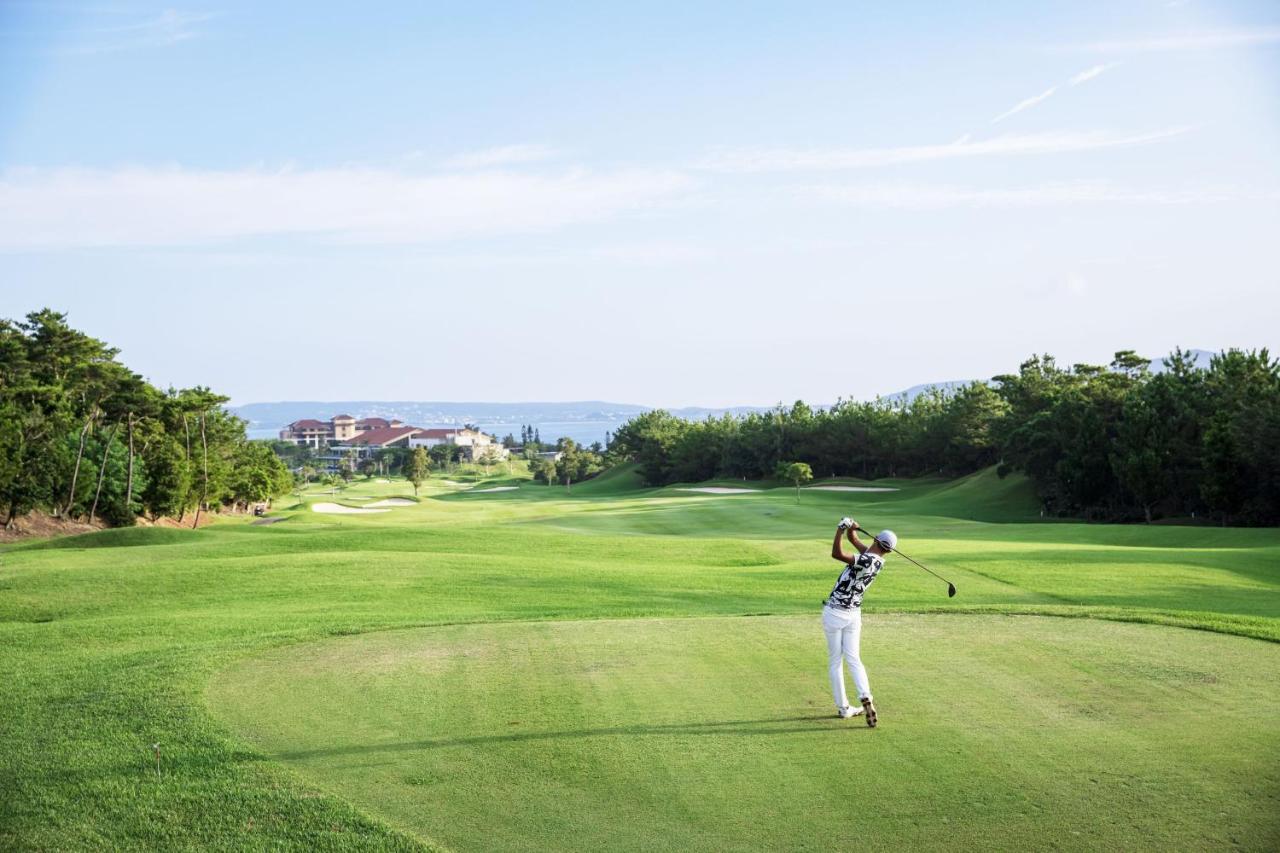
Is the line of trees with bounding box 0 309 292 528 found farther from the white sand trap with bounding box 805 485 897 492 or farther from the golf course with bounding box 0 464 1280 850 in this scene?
the white sand trap with bounding box 805 485 897 492

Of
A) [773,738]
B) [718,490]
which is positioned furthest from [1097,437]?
[773,738]

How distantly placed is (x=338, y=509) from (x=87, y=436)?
1014 inches

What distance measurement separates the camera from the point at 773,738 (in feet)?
33.0

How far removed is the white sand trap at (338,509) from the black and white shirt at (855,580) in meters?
61.1

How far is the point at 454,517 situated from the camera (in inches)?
2586

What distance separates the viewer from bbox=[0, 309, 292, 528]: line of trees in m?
43.7

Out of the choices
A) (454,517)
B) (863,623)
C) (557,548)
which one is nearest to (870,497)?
(454,517)

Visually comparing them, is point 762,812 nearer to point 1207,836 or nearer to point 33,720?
point 1207,836

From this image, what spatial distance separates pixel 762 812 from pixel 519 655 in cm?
590

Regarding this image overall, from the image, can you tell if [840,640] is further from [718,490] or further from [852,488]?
[718,490]

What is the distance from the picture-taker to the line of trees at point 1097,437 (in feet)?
154

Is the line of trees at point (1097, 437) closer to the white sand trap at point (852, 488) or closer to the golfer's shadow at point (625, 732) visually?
the white sand trap at point (852, 488)

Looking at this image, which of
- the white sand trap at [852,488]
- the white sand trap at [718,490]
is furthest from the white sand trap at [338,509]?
the white sand trap at [852,488]

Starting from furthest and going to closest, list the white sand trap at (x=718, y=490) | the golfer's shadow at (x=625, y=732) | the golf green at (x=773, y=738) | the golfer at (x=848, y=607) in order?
1. the white sand trap at (x=718, y=490)
2. the golfer at (x=848, y=607)
3. the golfer's shadow at (x=625, y=732)
4. the golf green at (x=773, y=738)
